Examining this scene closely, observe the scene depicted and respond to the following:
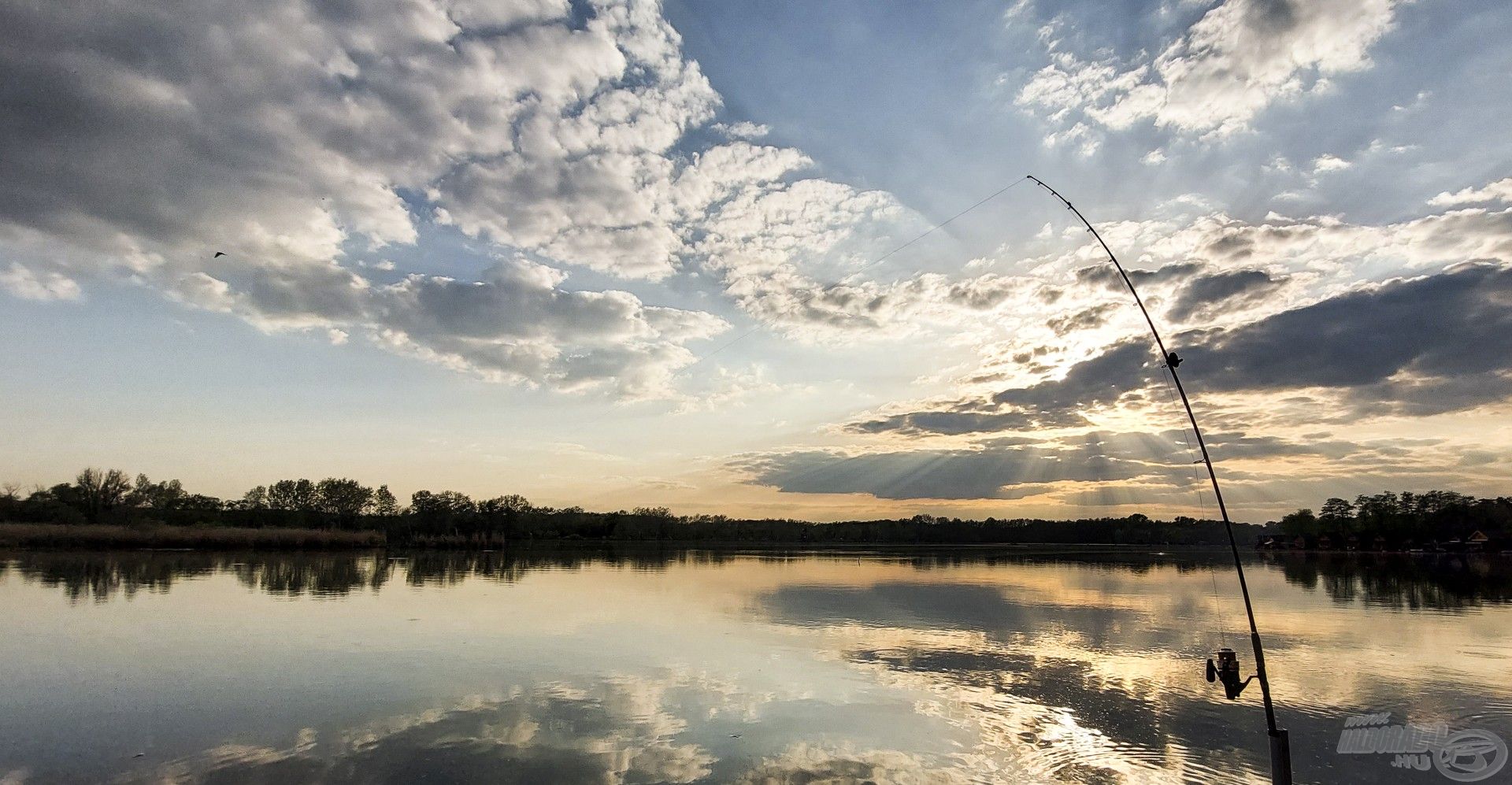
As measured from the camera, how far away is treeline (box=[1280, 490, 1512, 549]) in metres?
124

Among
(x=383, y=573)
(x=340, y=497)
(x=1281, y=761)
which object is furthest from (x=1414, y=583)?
(x=340, y=497)

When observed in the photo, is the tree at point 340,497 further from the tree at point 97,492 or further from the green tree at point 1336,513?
the green tree at point 1336,513

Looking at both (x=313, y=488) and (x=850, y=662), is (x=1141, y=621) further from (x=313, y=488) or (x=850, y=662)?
(x=313, y=488)

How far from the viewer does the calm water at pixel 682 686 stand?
1074 cm

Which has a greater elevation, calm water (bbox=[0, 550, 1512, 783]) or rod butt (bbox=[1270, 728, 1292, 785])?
rod butt (bbox=[1270, 728, 1292, 785])

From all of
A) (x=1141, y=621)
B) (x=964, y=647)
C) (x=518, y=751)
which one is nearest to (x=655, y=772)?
(x=518, y=751)

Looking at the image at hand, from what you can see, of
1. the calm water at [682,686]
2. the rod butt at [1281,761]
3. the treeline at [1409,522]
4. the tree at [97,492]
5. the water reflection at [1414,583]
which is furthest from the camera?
the treeline at [1409,522]

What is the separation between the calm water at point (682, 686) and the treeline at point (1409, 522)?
392ft

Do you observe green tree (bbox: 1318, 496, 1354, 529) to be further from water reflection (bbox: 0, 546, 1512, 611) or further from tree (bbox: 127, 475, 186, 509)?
tree (bbox: 127, 475, 186, 509)

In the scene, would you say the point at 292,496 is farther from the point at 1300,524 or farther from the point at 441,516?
the point at 1300,524

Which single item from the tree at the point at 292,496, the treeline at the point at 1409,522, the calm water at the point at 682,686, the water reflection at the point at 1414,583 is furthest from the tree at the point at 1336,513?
the tree at the point at 292,496

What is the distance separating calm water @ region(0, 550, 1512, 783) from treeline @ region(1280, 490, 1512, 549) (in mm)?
119362

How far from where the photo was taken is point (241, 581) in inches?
1382

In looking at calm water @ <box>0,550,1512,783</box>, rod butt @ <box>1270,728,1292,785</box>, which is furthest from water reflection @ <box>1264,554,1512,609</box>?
rod butt @ <box>1270,728,1292,785</box>
